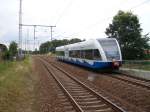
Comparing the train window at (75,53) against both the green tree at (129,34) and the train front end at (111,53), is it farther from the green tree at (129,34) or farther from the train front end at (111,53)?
the train front end at (111,53)

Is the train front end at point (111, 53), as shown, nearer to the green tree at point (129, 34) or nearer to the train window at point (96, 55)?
the train window at point (96, 55)

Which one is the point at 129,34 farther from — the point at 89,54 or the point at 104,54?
the point at 104,54

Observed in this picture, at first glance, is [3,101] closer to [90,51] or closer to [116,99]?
[116,99]

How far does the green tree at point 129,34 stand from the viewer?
41.2 meters

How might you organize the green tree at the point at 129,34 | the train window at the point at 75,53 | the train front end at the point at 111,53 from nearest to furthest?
the train front end at the point at 111,53
the train window at the point at 75,53
the green tree at the point at 129,34

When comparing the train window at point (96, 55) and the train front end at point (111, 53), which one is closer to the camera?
the train front end at point (111, 53)

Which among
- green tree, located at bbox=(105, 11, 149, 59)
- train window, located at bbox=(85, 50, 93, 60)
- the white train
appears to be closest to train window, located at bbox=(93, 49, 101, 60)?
the white train

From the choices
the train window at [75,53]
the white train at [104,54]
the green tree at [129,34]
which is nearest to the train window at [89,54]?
the white train at [104,54]

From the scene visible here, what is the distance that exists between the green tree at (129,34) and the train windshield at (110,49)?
51.4ft

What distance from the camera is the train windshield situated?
25.2m

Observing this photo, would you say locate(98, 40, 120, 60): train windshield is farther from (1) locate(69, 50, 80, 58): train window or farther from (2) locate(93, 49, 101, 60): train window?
(1) locate(69, 50, 80, 58): train window

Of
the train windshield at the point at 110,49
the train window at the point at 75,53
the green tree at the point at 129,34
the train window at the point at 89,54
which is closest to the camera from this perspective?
the train windshield at the point at 110,49

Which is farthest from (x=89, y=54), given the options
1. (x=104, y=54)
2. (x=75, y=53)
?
(x=75, y=53)

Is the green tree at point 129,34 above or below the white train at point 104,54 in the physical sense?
above
